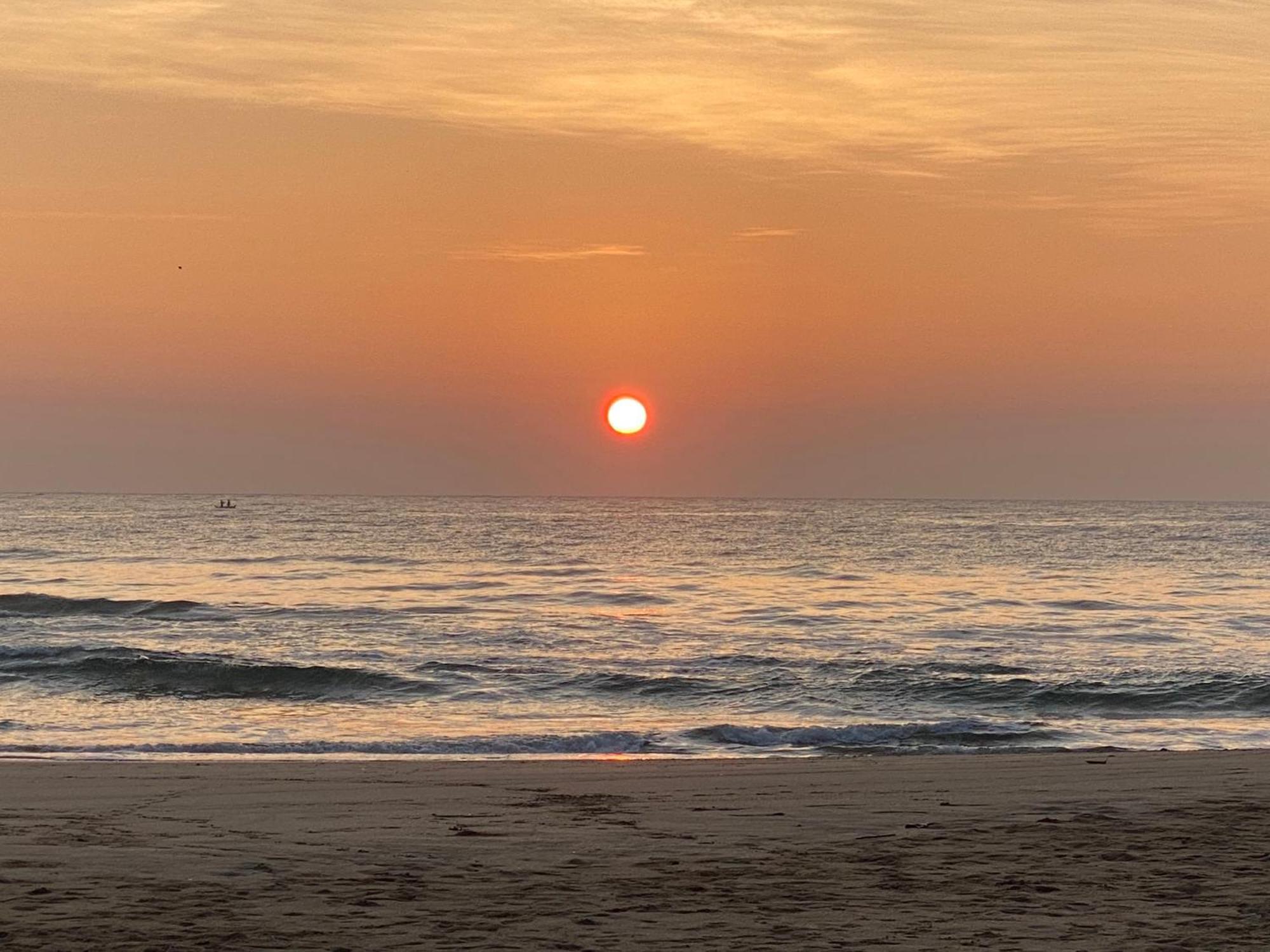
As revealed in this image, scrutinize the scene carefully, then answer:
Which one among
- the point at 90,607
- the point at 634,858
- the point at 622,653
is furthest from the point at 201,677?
the point at 634,858

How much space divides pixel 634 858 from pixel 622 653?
71.7ft

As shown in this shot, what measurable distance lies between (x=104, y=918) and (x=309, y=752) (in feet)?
36.6

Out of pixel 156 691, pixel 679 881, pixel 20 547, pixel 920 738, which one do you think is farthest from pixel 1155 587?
pixel 20 547

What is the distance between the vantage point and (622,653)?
1260 inches

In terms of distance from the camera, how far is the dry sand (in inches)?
310

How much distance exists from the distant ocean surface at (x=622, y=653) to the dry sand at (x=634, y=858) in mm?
4913

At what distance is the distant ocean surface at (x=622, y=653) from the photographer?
2159cm

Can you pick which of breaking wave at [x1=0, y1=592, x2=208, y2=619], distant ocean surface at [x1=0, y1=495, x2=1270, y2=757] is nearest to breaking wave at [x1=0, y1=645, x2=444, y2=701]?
distant ocean surface at [x1=0, y1=495, x2=1270, y2=757]

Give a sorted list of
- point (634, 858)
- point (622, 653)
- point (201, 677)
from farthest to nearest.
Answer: point (622, 653) → point (201, 677) → point (634, 858)

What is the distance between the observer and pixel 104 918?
797 cm

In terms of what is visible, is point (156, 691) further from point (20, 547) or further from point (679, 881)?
point (20, 547)

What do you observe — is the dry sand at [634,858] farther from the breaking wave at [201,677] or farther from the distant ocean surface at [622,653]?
the breaking wave at [201,677]

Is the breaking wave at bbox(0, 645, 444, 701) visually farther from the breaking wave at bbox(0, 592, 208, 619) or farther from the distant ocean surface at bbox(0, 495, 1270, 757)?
the breaking wave at bbox(0, 592, 208, 619)

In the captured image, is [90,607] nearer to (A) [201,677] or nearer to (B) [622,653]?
(A) [201,677]
